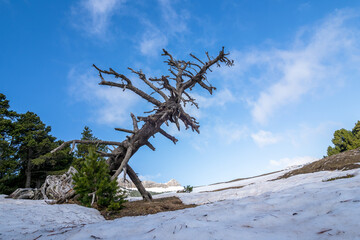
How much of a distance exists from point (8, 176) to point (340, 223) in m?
27.5

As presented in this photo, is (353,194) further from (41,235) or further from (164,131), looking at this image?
(164,131)

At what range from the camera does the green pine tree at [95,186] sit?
6648mm

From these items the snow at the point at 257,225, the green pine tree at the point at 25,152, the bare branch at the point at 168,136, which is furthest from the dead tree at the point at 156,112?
the green pine tree at the point at 25,152

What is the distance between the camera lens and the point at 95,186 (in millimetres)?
6914

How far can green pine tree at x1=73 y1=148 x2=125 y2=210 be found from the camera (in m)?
6.65

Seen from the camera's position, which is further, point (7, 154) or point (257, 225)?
point (7, 154)

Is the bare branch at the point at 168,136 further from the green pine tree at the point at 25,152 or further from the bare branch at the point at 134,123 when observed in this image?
the green pine tree at the point at 25,152

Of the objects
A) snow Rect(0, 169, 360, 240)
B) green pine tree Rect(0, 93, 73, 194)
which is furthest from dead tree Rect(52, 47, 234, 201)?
green pine tree Rect(0, 93, 73, 194)

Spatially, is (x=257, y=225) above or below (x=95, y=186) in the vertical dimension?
below

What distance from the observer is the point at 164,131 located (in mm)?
11664

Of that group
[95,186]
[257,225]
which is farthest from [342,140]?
[257,225]

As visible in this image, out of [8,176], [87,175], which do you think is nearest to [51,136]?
[8,176]

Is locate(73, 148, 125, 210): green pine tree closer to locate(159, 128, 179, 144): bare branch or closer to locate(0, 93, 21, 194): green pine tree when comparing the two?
locate(159, 128, 179, 144): bare branch

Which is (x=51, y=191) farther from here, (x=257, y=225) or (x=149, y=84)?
(x=257, y=225)
